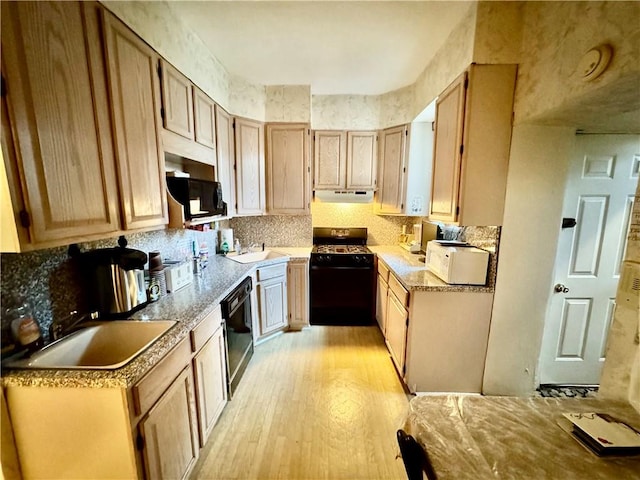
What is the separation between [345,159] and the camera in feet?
10.3

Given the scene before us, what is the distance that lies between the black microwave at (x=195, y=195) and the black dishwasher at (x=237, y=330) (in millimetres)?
643

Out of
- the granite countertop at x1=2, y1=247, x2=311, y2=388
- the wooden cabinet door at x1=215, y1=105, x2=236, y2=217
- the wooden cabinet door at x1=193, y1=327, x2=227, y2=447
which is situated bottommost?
the wooden cabinet door at x1=193, y1=327, x2=227, y2=447

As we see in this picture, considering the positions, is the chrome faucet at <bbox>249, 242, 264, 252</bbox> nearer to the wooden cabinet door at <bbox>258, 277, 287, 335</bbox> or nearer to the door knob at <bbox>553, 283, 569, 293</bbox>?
the wooden cabinet door at <bbox>258, 277, 287, 335</bbox>

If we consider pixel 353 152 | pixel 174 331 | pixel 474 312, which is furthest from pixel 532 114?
pixel 174 331

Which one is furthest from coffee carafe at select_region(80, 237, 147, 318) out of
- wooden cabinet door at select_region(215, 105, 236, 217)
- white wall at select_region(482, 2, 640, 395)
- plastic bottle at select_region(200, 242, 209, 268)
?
white wall at select_region(482, 2, 640, 395)

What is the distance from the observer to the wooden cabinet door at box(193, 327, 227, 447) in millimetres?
1490

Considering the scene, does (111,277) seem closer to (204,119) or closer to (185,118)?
(185,118)

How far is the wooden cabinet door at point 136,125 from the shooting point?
1251 millimetres

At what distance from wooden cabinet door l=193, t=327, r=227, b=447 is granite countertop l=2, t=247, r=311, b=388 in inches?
9.6

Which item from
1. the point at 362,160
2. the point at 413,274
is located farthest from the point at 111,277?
the point at 362,160

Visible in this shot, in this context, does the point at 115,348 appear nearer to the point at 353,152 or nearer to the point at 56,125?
the point at 56,125

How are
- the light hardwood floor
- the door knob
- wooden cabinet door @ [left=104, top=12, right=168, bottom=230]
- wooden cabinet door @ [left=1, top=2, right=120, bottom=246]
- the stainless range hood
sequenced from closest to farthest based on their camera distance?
wooden cabinet door @ [left=1, top=2, right=120, bottom=246], wooden cabinet door @ [left=104, top=12, right=168, bottom=230], the light hardwood floor, the door knob, the stainless range hood

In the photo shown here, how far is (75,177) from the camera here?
3.45 ft

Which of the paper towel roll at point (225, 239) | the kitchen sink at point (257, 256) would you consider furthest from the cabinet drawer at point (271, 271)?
the paper towel roll at point (225, 239)
